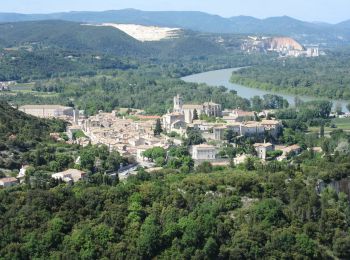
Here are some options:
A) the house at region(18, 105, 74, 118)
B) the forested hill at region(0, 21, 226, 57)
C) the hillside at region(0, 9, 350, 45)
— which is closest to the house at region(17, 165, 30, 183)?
the house at region(18, 105, 74, 118)

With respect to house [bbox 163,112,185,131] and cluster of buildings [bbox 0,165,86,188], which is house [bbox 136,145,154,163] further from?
house [bbox 163,112,185,131]

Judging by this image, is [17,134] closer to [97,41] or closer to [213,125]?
[213,125]

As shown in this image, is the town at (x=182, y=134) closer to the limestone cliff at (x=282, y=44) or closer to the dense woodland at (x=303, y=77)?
the dense woodland at (x=303, y=77)

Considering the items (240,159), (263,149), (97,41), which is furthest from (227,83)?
(97,41)

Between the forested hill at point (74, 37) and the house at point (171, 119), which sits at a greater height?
the house at point (171, 119)

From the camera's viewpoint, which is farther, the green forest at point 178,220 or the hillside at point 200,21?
the hillside at point 200,21

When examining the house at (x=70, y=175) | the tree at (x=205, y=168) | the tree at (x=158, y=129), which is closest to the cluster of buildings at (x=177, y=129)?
the tree at (x=158, y=129)

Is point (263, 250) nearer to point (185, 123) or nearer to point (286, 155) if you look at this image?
point (286, 155)
